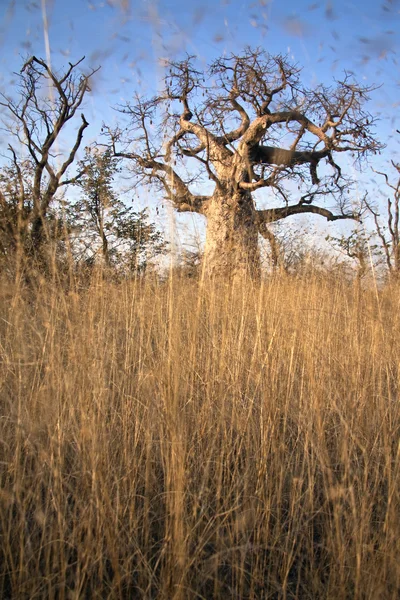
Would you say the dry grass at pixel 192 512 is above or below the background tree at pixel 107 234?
below

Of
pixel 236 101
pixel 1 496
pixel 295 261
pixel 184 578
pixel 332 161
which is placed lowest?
pixel 184 578

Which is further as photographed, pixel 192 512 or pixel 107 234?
pixel 107 234

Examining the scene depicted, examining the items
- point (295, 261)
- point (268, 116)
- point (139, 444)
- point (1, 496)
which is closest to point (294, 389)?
point (139, 444)

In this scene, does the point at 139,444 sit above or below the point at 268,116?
below

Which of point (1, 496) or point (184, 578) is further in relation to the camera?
point (1, 496)

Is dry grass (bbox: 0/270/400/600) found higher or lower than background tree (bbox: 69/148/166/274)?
lower

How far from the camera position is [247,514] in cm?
128

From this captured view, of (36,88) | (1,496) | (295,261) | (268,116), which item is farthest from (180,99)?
(1,496)

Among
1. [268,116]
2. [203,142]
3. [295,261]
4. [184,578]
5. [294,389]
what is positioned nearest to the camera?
[184,578]

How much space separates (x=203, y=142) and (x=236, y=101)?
1.09 m

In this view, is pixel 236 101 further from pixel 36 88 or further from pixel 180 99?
pixel 36 88

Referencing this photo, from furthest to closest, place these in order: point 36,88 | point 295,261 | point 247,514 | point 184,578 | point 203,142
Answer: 1. point 36,88
2. point 203,142
3. point 295,261
4. point 247,514
5. point 184,578

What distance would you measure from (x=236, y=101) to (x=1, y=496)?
9.57m

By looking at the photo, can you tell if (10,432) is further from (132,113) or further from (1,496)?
(132,113)
